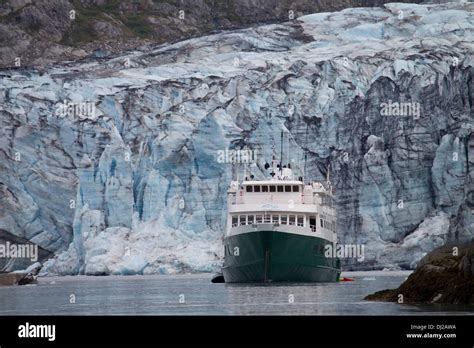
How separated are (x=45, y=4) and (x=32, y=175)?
53213mm

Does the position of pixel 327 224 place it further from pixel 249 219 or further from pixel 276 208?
pixel 276 208

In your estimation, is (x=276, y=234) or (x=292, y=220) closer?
(x=276, y=234)

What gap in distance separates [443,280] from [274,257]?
17979 millimetres

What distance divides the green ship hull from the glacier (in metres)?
14.8

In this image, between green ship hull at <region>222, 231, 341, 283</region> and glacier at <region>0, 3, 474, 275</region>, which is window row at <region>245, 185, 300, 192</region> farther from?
glacier at <region>0, 3, 474, 275</region>

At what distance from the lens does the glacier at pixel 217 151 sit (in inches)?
2628

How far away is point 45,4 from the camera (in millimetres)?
121125

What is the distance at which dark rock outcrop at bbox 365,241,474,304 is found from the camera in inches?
1026

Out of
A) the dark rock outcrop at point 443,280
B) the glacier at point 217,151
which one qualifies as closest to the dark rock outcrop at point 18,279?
the glacier at point 217,151

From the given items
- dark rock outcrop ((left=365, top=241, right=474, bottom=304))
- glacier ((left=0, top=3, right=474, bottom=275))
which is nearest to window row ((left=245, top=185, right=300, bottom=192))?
glacier ((left=0, top=3, right=474, bottom=275))

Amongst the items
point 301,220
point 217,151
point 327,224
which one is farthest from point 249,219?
point 217,151

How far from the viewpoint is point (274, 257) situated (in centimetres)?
4562

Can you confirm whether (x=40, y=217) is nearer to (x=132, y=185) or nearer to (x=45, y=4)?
(x=132, y=185)
